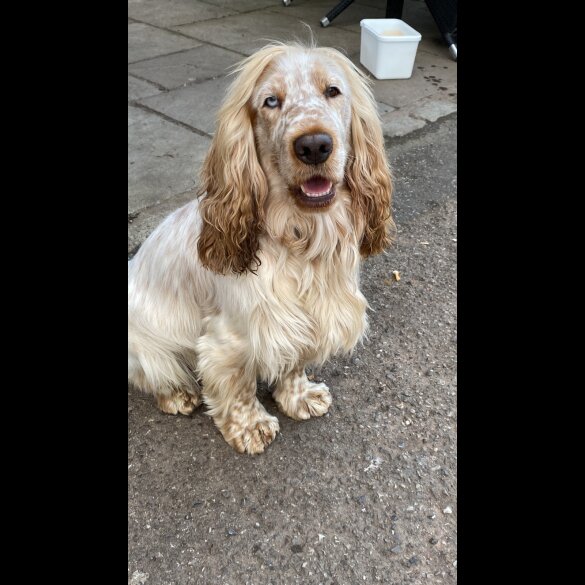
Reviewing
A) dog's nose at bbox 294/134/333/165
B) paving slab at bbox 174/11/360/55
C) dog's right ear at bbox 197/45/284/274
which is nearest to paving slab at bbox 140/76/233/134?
paving slab at bbox 174/11/360/55

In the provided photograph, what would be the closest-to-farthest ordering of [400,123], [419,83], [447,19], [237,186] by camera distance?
[237,186] → [400,123] → [419,83] → [447,19]

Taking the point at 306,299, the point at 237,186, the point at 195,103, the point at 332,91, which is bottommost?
the point at 195,103

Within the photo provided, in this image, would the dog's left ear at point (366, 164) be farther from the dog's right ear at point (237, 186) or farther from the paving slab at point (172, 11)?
the paving slab at point (172, 11)

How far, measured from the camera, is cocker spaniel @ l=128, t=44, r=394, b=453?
2.13 metres

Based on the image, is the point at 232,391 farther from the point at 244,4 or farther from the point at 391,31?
the point at 244,4

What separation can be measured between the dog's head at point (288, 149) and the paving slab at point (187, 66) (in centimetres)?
437

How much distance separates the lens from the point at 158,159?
482 centimetres

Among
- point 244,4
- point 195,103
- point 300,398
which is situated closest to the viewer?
point 300,398

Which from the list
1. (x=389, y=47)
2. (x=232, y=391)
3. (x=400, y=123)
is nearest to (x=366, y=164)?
(x=232, y=391)

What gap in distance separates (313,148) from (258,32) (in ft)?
21.8

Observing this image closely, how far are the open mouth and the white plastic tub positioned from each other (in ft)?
15.4

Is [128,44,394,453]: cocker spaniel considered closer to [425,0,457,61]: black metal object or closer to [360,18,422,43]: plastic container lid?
[360,18,422,43]: plastic container lid
